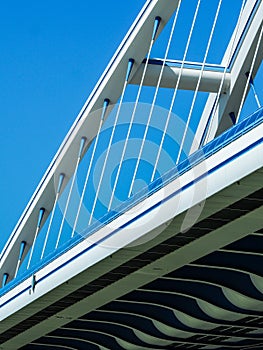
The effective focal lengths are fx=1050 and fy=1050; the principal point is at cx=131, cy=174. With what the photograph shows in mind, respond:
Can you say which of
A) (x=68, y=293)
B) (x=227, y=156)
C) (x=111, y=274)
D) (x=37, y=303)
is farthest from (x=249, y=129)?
(x=37, y=303)

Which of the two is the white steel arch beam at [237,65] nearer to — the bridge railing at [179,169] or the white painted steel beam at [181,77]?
the white painted steel beam at [181,77]

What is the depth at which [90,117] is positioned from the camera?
112 feet

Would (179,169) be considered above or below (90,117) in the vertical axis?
below

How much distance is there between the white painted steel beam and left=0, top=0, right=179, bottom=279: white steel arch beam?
1.08 meters

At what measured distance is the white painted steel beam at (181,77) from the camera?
33.7 m

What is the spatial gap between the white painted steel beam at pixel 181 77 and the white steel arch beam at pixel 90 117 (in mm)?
1083

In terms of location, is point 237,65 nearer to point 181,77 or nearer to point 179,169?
point 181,77

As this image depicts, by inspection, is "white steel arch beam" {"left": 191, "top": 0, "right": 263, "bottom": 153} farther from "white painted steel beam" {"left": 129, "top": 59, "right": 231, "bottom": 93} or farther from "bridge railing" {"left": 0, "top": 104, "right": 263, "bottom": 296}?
"bridge railing" {"left": 0, "top": 104, "right": 263, "bottom": 296}

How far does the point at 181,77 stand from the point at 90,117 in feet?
10.6

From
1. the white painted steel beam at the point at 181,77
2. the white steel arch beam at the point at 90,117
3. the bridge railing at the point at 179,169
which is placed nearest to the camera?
the bridge railing at the point at 179,169

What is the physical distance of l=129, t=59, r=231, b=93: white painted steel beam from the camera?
110 ft

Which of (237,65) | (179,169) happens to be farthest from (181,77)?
(179,169)

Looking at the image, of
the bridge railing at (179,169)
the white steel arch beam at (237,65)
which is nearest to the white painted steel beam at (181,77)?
the white steel arch beam at (237,65)

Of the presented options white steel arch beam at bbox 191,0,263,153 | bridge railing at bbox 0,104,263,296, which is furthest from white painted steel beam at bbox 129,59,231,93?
bridge railing at bbox 0,104,263,296
